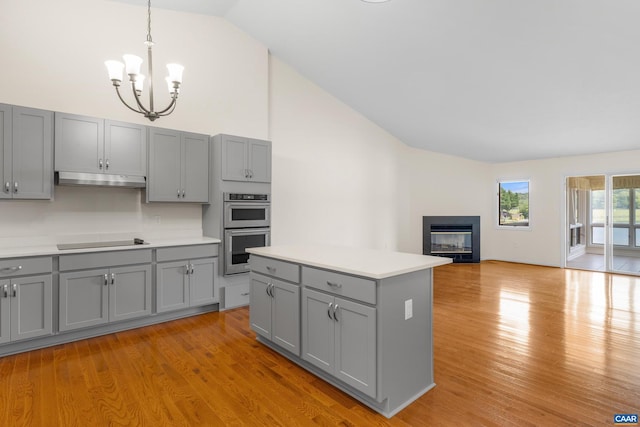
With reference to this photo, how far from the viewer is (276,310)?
2834 mm

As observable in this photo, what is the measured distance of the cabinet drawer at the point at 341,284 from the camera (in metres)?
2.05

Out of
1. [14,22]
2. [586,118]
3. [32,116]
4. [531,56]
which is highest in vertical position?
[14,22]

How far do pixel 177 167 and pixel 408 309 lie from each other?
3.23 m

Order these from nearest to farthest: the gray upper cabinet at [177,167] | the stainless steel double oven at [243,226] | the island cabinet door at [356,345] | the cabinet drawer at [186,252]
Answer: the island cabinet door at [356,345], the cabinet drawer at [186,252], the gray upper cabinet at [177,167], the stainless steel double oven at [243,226]

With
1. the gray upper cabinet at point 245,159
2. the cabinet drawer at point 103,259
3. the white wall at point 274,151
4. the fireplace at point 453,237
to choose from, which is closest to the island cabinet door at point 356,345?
the cabinet drawer at point 103,259

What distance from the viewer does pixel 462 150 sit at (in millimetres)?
7254

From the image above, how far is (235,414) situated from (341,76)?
4.88 metres

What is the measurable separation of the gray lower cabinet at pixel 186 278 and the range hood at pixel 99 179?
0.82 meters

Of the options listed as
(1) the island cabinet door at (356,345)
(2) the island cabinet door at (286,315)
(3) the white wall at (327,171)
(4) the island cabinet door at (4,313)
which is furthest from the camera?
(3) the white wall at (327,171)

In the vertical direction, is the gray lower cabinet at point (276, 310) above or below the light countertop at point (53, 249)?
below

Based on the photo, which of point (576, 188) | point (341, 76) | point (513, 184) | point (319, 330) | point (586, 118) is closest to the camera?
point (319, 330)

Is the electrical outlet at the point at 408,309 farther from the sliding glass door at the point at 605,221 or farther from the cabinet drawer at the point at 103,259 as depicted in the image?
the sliding glass door at the point at 605,221

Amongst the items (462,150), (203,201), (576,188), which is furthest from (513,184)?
(203,201)

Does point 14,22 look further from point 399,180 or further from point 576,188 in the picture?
point 576,188
